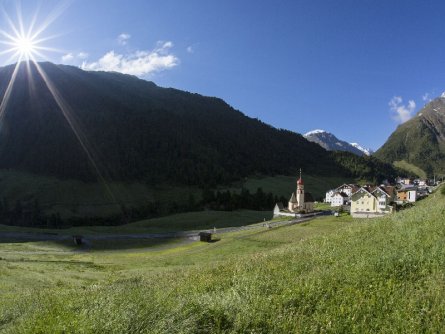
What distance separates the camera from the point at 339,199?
16375cm

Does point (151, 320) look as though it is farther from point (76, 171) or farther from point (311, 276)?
point (76, 171)

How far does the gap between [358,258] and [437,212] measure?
8.46 metres

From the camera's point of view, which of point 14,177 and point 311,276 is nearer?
point 311,276

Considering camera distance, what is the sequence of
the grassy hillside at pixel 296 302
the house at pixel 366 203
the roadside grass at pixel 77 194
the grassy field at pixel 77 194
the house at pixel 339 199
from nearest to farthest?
1. the grassy hillside at pixel 296 302
2. the house at pixel 366 203
3. the grassy field at pixel 77 194
4. the roadside grass at pixel 77 194
5. the house at pixel 339 199

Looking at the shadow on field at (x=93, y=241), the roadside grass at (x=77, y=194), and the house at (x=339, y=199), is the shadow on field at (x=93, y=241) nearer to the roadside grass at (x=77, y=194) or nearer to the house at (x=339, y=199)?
the roadside grass at (x=77, y=194)

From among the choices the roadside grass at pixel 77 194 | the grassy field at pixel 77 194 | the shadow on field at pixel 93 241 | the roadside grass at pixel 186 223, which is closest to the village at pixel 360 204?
the roadside grass at pixel 186 223

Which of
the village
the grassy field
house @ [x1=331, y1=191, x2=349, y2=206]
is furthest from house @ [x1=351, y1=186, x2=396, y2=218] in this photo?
the grassy field

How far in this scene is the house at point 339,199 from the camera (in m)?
162

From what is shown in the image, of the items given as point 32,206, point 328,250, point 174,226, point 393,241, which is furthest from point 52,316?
point 32,206

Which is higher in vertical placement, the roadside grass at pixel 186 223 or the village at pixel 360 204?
the village at pixel 360 204

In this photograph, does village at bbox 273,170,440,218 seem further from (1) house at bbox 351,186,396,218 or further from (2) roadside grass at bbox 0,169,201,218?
(2) roadside grass at bbox 0,169,201,218

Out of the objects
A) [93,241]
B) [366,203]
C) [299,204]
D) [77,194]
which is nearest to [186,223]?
[93,241]

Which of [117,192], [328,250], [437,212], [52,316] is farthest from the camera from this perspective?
[117,192]

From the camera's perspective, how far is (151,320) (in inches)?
292
